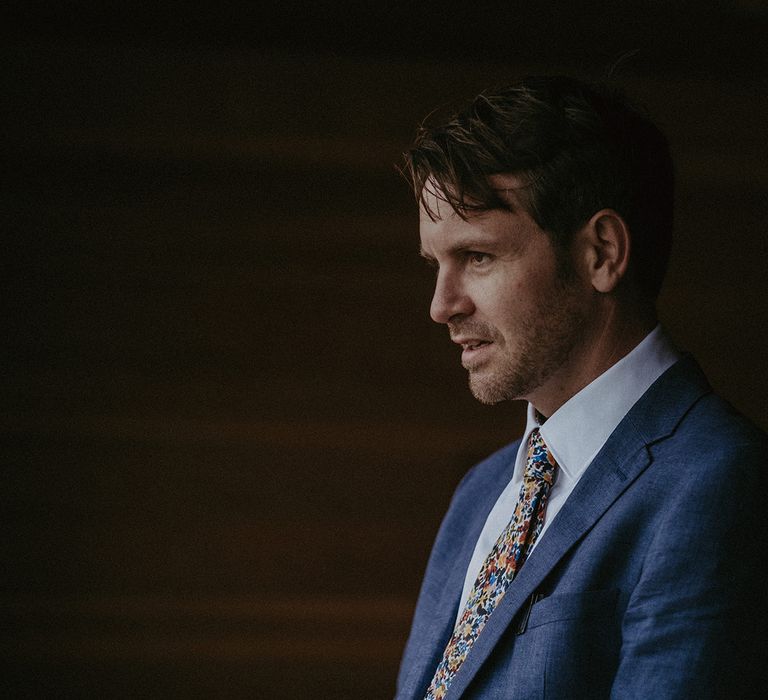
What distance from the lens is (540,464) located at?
1220 mm

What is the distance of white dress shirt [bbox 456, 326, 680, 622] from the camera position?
1.16m

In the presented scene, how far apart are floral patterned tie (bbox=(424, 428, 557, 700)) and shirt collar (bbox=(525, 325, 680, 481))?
0.04m

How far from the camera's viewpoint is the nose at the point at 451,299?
4.03ft

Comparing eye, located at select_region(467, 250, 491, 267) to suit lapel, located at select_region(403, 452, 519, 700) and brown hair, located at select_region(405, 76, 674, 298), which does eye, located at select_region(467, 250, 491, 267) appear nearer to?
brown hair, located at select_region(405, 76, 674, 298)

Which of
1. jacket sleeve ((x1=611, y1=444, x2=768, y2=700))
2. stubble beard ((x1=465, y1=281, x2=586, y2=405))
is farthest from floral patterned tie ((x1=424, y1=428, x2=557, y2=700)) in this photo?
jacket sleeve ((x1=611, y1=444, x2=768, y2=700))

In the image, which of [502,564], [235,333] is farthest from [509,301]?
[235,333]

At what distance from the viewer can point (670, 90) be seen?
238 centimetres

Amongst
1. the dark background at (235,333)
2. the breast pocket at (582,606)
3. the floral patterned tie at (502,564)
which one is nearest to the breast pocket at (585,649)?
the breast pocket at (582,606)

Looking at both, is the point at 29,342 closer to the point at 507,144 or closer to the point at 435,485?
the point at 435,485

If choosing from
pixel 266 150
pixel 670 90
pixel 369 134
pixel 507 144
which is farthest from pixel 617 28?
pixel 507 144

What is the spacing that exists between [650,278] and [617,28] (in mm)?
1249

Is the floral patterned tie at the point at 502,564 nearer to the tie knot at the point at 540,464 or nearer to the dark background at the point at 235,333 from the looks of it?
the tie knot at the point at 540,464

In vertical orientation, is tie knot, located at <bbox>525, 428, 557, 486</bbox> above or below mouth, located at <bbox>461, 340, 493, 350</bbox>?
below

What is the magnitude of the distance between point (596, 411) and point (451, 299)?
0.81 feet
